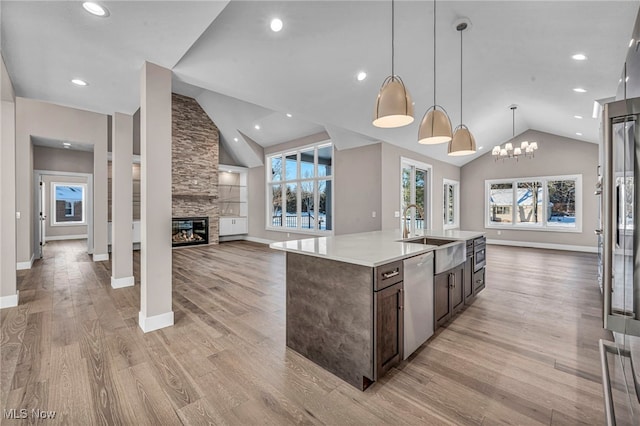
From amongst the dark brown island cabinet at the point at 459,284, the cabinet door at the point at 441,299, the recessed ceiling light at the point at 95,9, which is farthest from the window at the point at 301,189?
the recessed ceiling light at the point at 95,9

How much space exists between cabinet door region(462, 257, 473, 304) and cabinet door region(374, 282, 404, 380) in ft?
5.00

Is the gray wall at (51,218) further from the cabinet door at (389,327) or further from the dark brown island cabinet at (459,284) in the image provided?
the dark brown island cabinet at (459,284)

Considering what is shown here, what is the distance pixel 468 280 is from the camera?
3346 millimetres

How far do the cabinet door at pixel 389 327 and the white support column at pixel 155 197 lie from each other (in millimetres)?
2238

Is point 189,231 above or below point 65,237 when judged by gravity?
above

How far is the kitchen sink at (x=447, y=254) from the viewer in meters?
2.59

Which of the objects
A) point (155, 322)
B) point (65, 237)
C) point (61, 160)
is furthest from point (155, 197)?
point (65, 237)

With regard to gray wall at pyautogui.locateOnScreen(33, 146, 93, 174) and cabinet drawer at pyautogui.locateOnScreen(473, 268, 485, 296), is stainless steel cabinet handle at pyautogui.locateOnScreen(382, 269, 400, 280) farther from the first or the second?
gray wall at pyautogui.locateOnScreen(33, 146, 93, 174)

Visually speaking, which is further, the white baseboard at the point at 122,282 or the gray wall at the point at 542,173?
the gray wall at the point at 542,173

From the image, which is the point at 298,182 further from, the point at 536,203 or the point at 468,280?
the point at 536,203

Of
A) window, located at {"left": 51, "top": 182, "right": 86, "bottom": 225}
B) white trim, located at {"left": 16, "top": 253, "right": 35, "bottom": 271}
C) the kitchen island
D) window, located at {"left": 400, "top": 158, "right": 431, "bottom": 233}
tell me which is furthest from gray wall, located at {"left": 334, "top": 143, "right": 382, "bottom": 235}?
window, located at {"left": 51, "top": 182, "right": 86, "bottom": 225}

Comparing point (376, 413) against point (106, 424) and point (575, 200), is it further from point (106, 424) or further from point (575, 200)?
point (575, 200)

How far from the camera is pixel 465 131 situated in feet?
10.1

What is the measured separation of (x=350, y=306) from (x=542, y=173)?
30.2ft
